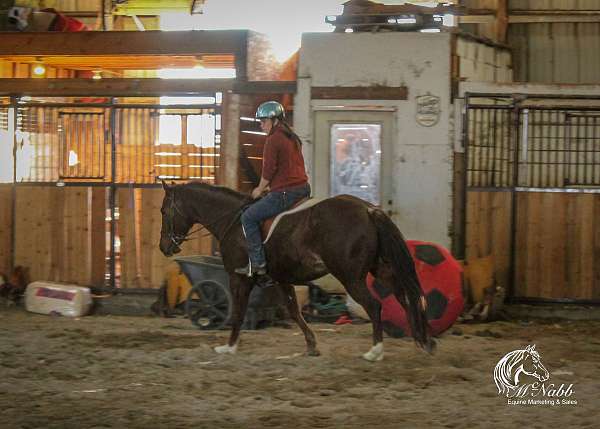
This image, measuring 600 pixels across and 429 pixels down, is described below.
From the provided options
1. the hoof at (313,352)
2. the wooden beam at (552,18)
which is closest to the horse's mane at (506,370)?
the hoof at (313,352)

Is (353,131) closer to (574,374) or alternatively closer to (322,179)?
(322,179)

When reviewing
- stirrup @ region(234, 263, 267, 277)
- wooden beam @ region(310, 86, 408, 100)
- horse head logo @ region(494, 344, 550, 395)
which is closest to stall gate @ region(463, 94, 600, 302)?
wooden beam @ region(310, 86, 408, 100)

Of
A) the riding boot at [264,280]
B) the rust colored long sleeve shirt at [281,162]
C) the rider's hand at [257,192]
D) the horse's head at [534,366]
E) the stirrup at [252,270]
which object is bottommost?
the horse's head at [534,366]

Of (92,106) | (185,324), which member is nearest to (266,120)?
(185,324)

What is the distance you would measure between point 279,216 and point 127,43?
5187 millimetres

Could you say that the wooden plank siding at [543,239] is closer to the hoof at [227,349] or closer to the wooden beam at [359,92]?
the wooden beam at [359,92]

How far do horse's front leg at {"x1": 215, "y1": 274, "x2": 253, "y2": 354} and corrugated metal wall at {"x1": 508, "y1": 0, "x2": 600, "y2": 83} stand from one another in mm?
7816

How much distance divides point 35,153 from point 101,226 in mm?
1544

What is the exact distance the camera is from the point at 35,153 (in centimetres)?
1348

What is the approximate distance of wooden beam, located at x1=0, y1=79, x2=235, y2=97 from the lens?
13.0 m

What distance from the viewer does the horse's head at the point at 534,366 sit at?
8.20 metres

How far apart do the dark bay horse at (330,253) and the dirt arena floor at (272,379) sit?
1.52 ft

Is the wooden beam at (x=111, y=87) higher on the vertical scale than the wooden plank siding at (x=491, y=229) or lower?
higher

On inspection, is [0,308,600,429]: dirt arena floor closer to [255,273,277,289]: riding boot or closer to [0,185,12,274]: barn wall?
[255,273,277,289]: riding boot
